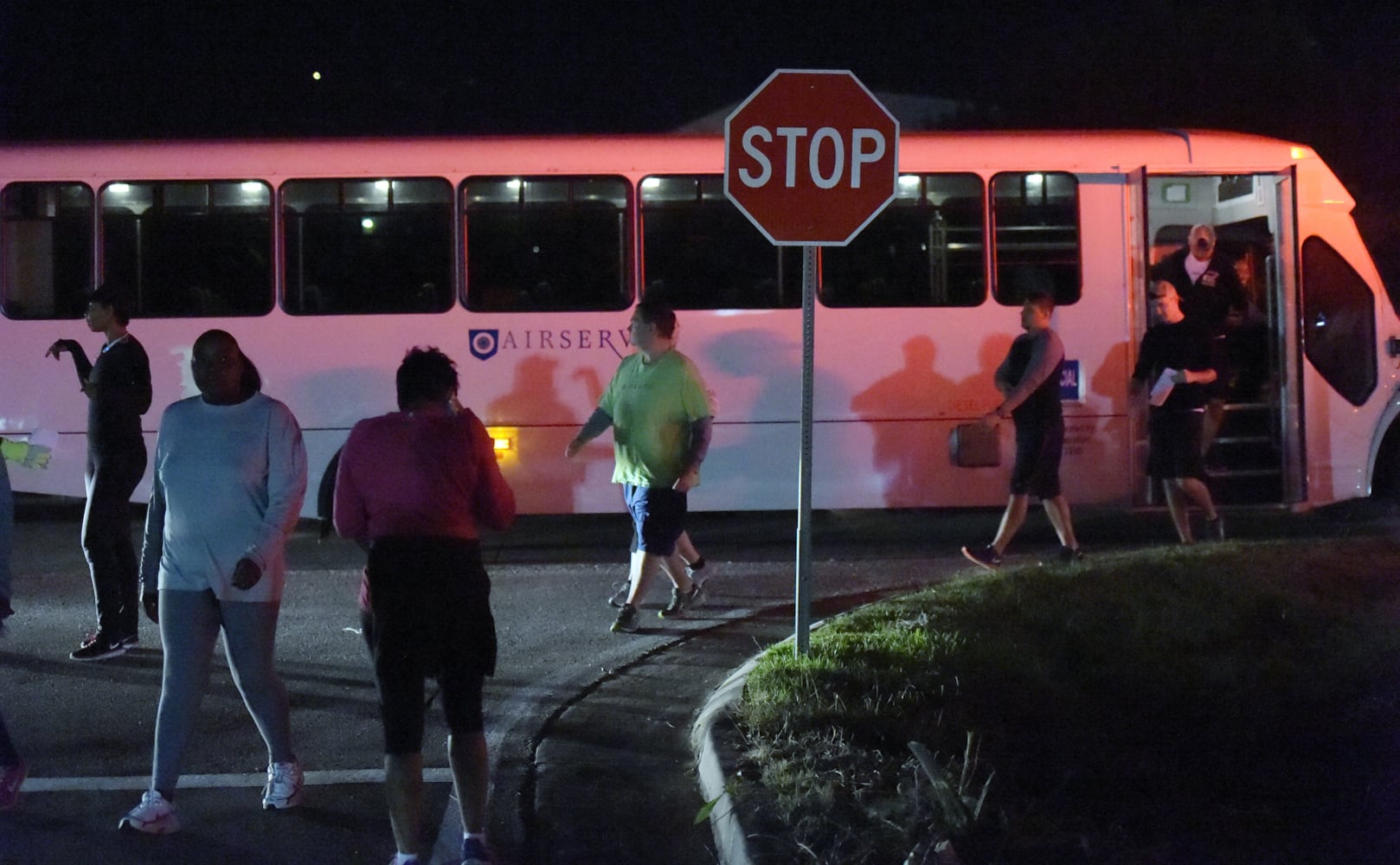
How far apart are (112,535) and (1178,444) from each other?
671 cm

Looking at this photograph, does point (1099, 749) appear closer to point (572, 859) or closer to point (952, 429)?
point (572, 859)

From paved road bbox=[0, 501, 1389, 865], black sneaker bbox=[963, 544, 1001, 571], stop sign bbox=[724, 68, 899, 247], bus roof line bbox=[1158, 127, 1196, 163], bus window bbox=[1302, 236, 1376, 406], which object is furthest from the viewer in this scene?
bus window bbox=[1302, 236, 1376, 406]

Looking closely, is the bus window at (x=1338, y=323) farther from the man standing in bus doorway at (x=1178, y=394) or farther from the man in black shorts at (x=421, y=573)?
the man in black shorts at (x=421, y=573)

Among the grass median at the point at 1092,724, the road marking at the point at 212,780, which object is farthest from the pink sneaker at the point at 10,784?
the grass median at the point at 1092,724

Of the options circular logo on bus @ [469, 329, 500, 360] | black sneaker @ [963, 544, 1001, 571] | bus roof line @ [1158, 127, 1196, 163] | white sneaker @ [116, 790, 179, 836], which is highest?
bus roof line @ [1158, 127, 1196, 163]

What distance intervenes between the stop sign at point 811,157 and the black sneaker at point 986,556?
12.1 ft

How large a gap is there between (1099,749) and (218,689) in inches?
166

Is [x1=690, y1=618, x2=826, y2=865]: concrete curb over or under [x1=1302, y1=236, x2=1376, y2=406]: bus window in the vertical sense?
under

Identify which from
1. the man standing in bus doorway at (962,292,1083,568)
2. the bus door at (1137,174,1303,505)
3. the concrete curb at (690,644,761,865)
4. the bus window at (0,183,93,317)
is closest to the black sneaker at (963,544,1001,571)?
the man standing in bus doorway at (962,292,1083,568)

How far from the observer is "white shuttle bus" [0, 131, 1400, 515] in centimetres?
1110

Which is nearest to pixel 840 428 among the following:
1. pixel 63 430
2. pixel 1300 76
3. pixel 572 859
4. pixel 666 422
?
pixel 666 422

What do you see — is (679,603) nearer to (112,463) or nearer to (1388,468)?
(112,463)

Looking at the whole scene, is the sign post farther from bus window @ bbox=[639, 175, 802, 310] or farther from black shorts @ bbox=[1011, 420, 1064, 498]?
bus window @ bbox=[639, 175, 802, 310]

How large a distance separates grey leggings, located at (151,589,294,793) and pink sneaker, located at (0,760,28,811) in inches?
23.5
